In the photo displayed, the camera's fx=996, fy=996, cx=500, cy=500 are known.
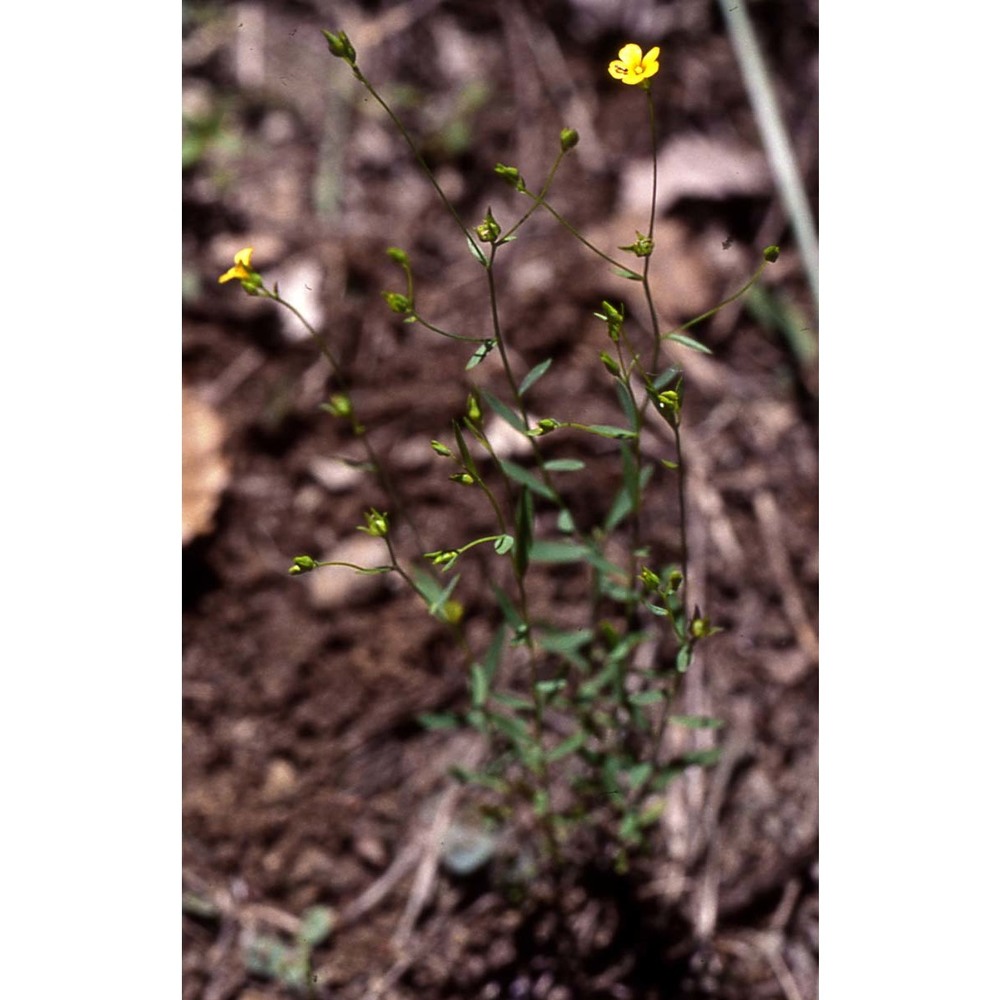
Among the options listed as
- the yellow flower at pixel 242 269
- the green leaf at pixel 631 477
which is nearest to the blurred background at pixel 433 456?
the green leaf at pixel 631 477

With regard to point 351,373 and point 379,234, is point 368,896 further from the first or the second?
point 379,234

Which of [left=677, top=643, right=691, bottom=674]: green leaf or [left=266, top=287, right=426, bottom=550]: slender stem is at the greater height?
[left=266, top=287, right=426, bottom=550]: slender stem

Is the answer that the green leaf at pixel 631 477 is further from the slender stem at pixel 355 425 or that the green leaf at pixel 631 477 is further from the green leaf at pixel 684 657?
the slender stem at pixel 355 425

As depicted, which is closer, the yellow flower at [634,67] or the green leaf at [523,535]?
the yellow flower at [634,67]

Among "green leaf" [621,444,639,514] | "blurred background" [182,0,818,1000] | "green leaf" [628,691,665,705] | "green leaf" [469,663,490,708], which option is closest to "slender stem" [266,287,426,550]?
"blurred background" [182,0,818,1000]

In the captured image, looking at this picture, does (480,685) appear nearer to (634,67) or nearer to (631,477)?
(631,477)

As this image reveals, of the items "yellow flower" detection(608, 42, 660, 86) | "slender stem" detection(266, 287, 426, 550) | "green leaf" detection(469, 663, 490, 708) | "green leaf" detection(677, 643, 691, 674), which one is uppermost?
"yellow flower" detection(608, 42, 660, 86)

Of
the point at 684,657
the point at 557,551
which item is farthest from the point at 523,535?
the point at 684,657

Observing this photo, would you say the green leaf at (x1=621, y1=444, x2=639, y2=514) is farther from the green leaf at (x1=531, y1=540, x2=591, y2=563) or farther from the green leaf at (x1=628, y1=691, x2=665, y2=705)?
the green leaf at (x1=628, y1=691, x2=665, y2=705)

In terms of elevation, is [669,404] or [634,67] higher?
[634,67]
